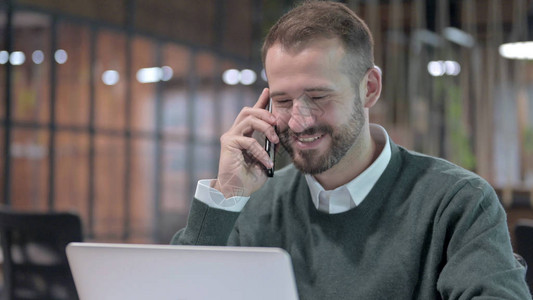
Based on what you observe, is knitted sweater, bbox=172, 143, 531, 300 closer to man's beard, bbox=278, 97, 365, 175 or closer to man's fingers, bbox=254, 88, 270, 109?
man's beard, bbox=278, 97, 365, 175

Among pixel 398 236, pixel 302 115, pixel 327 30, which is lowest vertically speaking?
pixel 398 236

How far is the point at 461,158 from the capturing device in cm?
565

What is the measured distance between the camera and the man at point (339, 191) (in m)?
1.22

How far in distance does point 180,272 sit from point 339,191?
0.55m

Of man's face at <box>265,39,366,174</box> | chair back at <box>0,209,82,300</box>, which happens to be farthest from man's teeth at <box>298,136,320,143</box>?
chair back at <box>0,209,82,300</box>

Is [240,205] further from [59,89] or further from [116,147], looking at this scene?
[116,147]

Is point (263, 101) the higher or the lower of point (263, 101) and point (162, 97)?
the lower

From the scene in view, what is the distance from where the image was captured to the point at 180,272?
899 millimetres

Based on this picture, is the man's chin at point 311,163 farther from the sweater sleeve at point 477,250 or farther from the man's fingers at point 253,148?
the sweater sleeve at point 477,250

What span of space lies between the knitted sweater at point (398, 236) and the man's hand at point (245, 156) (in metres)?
0.07

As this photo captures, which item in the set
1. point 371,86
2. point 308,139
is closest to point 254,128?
point 308,139

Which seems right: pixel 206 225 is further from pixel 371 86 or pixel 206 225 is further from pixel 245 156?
pixel 371 86

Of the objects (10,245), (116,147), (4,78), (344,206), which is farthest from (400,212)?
(116,147)

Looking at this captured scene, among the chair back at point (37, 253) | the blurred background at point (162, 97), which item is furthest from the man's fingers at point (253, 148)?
the blurred background at point (162, 97)
